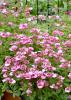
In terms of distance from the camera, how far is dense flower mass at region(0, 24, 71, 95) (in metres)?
3.09

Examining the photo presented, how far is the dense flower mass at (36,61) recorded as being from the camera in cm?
309

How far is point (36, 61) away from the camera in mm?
3203

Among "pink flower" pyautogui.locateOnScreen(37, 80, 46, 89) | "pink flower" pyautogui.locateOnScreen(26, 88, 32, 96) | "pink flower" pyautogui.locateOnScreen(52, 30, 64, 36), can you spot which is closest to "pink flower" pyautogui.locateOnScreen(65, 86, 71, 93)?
"pink flower" pyautogui.locateOnScreen(37, 80, 46, 89)

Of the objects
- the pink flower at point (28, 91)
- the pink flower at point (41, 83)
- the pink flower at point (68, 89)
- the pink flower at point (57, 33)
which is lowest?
the pink flower at point (28, 91)

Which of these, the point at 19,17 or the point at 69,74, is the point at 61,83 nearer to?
the point at 69,74

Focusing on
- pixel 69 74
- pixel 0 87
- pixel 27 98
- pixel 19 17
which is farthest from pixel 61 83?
pixel 19 17

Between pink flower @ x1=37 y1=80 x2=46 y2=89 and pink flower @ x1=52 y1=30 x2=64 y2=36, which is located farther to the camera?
pink flower @ x1=52 y1=30 x2=64 y2=36

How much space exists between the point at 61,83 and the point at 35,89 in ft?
0.70

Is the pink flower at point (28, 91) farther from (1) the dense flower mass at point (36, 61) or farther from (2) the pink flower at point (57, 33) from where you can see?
(2) the pink flower at point (57, 33)

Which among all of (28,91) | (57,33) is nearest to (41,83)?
(28,91)

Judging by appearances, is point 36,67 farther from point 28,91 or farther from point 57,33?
point 57,33

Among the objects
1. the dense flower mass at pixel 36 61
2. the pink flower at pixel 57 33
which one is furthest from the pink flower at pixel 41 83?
the pink flower at pixel 57 33

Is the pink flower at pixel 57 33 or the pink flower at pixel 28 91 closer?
the pink flower at pixel 28 91

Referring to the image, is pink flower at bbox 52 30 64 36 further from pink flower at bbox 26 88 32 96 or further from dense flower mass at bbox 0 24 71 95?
pink flower at bbox 26 88 32 96
